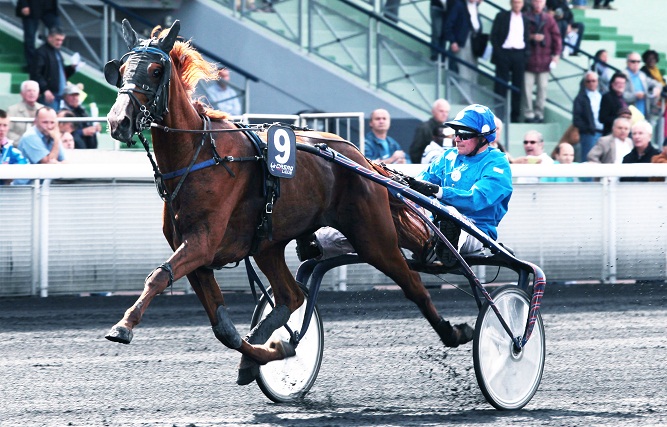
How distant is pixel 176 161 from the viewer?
554 cm

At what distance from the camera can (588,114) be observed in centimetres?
1308

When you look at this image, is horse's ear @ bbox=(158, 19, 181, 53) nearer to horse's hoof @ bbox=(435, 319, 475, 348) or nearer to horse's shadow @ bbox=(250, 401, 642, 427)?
horse's shadow @ bbox=(250, 401, 642, 427)

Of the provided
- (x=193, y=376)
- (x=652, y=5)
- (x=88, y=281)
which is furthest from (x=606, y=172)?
(x=652, y=5)

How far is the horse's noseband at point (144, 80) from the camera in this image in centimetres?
532

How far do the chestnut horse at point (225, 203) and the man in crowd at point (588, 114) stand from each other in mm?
6878

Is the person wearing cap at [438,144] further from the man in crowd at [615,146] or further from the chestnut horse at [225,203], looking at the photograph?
the chestnut horse at [225,203]

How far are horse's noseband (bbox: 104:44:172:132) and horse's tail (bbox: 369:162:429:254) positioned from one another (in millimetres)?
1409

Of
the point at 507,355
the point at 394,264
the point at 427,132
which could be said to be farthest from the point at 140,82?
the point at 427,132

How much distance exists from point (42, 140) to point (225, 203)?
15.6 feet

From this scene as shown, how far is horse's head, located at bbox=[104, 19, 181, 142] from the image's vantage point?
5.23 meters

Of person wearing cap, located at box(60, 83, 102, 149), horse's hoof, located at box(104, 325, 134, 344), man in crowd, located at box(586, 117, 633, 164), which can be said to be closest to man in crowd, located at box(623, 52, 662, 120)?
man in crowd, located at box(586, 117, 633, 164)

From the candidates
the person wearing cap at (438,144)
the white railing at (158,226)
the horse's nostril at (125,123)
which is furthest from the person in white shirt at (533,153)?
the horse's nostril at (125,123)

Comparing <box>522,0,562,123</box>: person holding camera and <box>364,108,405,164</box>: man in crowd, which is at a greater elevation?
<box>522,0,562,123</box>: person holding camera

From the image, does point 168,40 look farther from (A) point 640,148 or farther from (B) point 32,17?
(B) point 32,17
